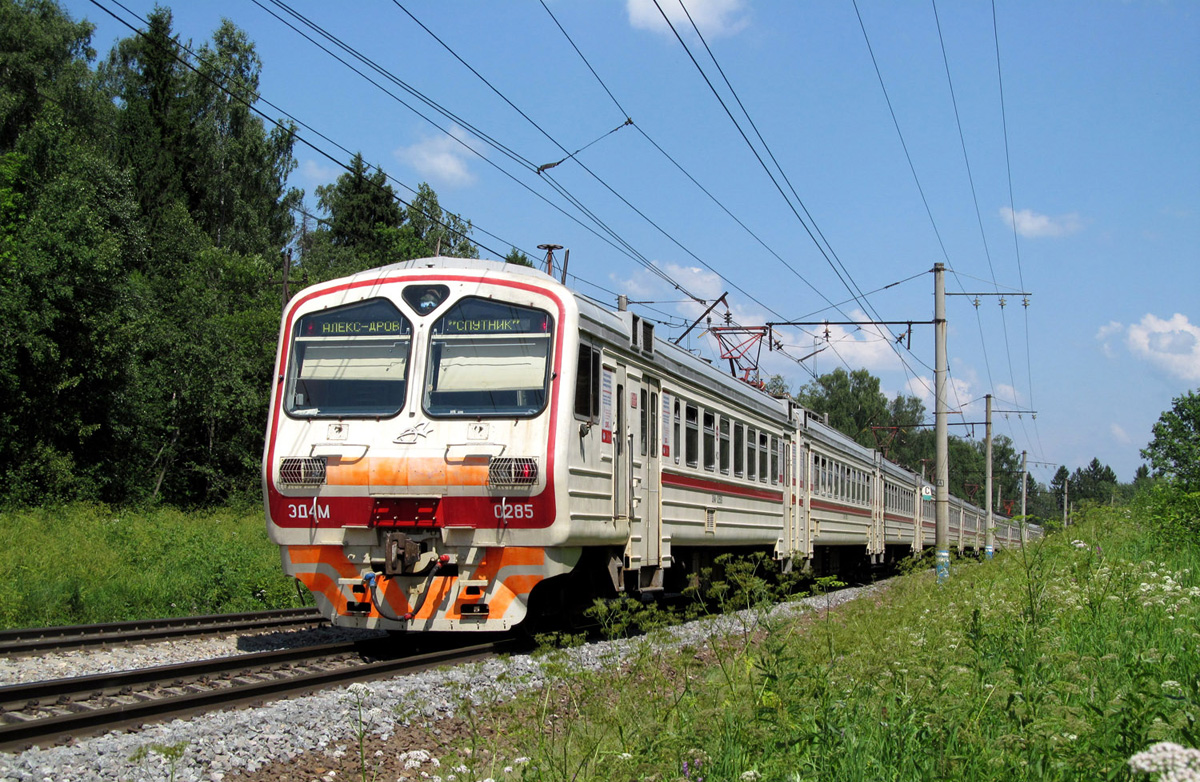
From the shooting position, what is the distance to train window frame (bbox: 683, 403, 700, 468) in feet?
41.1

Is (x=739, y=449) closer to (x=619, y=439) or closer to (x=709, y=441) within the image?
(x=709, y=441)

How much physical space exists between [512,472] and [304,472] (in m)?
1.89

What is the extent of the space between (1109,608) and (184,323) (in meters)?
31.1

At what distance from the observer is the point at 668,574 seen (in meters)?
13.3

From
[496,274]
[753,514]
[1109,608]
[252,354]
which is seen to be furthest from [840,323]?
[252,354]

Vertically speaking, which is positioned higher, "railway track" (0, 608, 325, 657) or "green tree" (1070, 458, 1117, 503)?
"green tree" (1070, 458, 1117, 503)

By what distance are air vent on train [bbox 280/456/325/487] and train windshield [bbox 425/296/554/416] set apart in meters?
1.07

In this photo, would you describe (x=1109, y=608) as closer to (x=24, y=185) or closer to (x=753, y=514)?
(x=753, y=514)

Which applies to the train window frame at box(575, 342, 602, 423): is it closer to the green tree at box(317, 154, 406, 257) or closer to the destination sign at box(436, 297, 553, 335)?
the destination sign at box(436, 297, 553, 335)

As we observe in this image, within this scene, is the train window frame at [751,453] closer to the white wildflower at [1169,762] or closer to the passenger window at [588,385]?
the passenger window at [588,385]

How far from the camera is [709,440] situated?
13.5 m

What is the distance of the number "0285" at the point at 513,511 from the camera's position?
8.71 meters

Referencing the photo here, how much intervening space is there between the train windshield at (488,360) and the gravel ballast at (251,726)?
2225 mm

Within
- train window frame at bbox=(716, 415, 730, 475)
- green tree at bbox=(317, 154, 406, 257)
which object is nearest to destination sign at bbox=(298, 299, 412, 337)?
train window frame at bbox=(716, 415, 730, 475)
